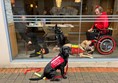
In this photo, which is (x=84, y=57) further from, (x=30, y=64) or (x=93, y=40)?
(x=30, y=64)

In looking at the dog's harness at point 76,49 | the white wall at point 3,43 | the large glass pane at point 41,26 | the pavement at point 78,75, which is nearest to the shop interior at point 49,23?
the large glass pane at point 41,26

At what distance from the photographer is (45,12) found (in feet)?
15.4

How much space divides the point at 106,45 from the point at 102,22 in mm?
764

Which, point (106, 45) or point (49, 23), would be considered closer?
point (49, 23)

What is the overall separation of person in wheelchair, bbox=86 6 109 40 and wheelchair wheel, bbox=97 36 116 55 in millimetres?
227

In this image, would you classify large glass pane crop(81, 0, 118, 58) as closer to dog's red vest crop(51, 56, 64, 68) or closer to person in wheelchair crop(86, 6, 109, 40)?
person in wheelchair crop(86, 6, 109, 40)

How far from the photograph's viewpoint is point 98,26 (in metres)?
4.71

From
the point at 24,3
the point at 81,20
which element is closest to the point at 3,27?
the point at 24,3

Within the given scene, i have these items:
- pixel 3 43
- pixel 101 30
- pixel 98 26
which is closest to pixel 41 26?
pixel 3 43

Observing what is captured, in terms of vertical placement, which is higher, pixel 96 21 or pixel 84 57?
pixel 96 21

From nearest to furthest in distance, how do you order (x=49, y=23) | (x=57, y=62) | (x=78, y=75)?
1. (x=57, y=62)
2. (x=78, y=75)
3. (x=49, y=23)

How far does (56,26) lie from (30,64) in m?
1.50

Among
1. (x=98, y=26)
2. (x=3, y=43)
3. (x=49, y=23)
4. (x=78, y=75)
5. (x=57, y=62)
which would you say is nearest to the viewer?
(x=57, y=62)

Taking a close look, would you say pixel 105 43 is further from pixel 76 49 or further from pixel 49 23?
pixel 49 23
